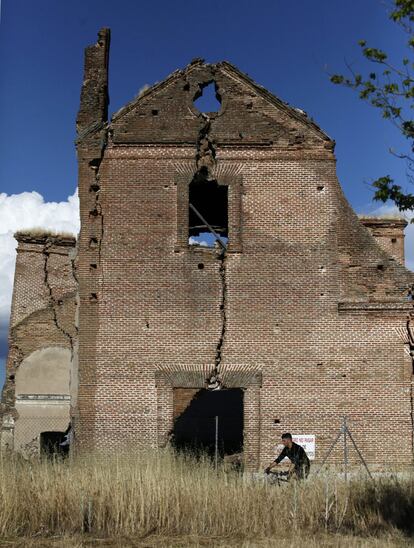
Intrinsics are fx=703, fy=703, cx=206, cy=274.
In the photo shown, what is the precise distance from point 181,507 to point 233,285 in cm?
643

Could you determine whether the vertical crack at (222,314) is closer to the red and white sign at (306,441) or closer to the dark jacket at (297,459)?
the red and white sign at (306,441)

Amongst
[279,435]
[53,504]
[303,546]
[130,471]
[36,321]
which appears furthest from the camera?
[36,321]

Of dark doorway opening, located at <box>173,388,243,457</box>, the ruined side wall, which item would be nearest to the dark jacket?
dark doorway opening, located at <box>173,388,243,457</box>

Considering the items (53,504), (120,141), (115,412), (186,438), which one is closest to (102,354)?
(115,412)

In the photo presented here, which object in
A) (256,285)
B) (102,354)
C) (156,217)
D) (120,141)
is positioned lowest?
(102,354)

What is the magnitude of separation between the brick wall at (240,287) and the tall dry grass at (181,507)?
185 inches

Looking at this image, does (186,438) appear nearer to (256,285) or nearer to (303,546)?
(256,285)

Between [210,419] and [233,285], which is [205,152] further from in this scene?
[210,419]

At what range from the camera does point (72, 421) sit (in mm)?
14766

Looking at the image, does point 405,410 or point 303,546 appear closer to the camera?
point 303,546

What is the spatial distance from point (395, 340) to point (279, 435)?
3.16 meters

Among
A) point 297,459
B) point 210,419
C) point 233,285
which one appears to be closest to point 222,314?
point 233,285

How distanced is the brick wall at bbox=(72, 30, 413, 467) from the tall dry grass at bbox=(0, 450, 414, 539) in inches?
185

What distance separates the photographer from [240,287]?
1495 centimetres
